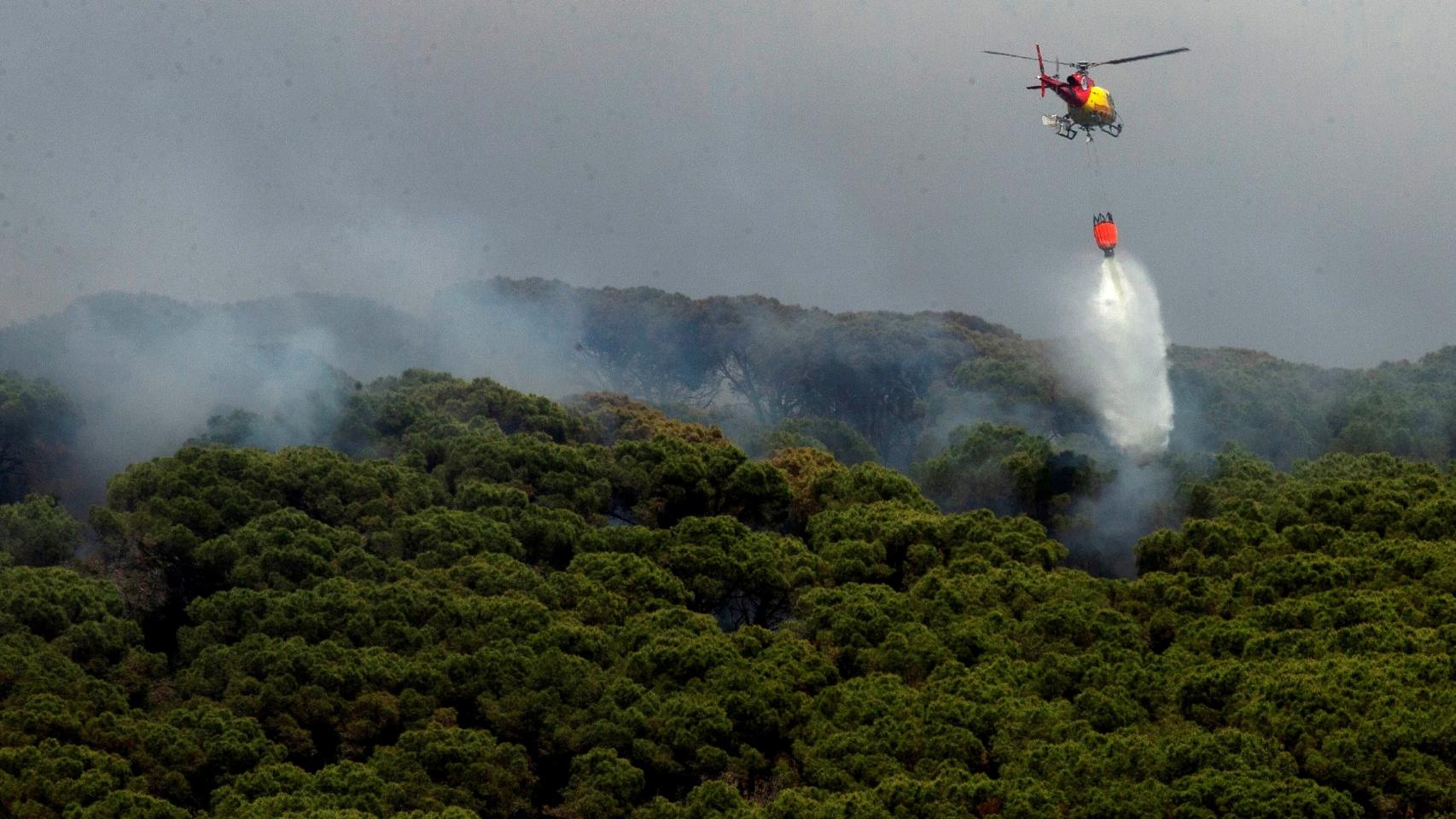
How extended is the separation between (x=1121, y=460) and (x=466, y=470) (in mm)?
23490

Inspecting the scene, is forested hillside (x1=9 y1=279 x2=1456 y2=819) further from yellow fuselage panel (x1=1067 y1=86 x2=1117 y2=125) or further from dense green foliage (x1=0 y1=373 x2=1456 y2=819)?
yellow fuselage panel (x1=1067 y1=86 x2=1117 y2=125)

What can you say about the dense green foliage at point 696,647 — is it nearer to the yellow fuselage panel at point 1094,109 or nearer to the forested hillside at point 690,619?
the forested hillside at point 690,619

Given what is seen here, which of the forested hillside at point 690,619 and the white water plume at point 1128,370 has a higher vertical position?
the white water plume at point 1128,370

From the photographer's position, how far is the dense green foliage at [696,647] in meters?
43.3

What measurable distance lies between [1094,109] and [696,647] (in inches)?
910

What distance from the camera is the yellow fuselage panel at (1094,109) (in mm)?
63094

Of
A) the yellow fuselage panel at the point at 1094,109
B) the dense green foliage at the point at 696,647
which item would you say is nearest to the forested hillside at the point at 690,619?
the dense green foliage at the point at 696,647

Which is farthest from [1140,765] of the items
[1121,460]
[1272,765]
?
[1121,460]

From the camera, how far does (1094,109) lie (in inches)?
2494

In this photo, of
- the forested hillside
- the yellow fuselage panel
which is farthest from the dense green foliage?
the yellow fuselage panel

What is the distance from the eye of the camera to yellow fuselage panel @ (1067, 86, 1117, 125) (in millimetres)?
63094

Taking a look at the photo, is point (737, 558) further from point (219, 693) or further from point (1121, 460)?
point (1121, 460)

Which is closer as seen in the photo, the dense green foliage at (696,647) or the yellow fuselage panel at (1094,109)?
the dense green foliage at (696,647)

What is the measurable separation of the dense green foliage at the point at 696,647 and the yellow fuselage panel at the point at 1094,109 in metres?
11.5
